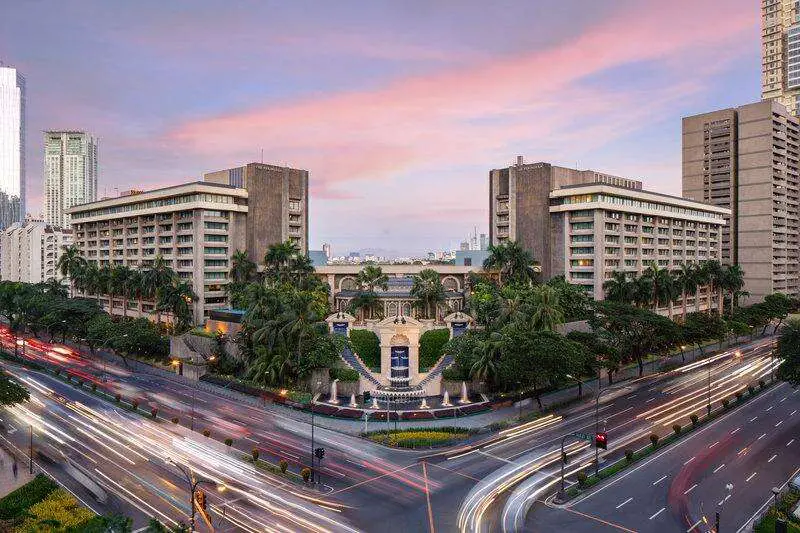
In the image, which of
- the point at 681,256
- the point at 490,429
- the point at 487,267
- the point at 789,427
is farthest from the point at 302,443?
the point at 681,256

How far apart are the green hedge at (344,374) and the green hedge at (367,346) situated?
1020 centimetres

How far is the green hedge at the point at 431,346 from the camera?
9025 cm

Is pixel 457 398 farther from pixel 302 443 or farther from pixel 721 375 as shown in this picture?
pixel 721 375

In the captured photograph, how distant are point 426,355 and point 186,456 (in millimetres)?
46231

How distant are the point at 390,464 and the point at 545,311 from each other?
3675cm

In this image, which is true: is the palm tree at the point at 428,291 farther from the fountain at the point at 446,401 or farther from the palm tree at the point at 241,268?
the palm tree at the point at 241,268

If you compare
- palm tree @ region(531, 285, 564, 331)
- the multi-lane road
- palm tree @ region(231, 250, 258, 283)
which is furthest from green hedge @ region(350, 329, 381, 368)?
palm tree @ region(231, 250, 258, 283)

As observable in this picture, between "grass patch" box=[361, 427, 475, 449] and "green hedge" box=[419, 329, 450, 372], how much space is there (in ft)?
92.9

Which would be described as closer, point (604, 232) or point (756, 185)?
point (604, 232)

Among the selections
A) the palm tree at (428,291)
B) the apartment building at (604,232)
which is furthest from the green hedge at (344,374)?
the apartment building at (604,232)

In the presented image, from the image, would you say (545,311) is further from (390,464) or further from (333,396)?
(390,464)

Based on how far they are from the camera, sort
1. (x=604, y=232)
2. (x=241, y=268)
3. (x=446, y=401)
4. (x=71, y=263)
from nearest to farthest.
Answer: (x=446, y=401)
(x=241, y=268)
(x=604, y=232)
(x=71, y=263)

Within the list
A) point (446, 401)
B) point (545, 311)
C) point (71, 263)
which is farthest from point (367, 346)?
point (71, 263)

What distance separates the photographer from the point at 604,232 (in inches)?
4535
